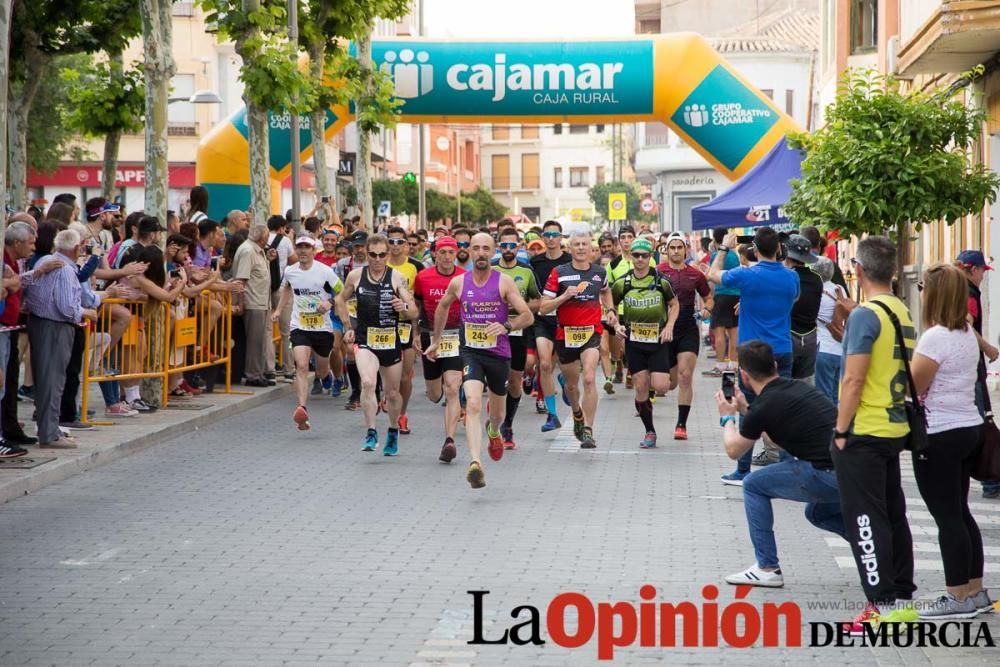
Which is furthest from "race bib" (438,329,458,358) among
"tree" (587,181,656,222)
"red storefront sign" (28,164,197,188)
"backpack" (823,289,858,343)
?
"tree" (587,181,656,222)

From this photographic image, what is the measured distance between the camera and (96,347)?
1484 cm

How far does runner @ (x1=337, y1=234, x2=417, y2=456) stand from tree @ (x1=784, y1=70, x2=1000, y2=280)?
6.84 m

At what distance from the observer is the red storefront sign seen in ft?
176

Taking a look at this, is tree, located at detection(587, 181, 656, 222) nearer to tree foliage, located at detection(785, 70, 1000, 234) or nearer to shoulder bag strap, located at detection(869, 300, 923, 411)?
tree foliage, located at detection(785, 70, 1000, 234)

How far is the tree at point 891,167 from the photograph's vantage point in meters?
18.3

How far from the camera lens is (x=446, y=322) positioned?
541 inches

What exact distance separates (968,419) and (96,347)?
31.2ft

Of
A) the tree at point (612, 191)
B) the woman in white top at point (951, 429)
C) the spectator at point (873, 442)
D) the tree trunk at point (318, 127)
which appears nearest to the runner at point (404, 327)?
the woman in white top at point (951, 429)

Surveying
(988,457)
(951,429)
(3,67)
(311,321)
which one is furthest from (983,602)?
(311,321)

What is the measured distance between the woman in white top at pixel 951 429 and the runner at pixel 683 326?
24.1 ft

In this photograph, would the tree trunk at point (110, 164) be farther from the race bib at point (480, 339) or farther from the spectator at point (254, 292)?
the race bib at point (480, 339)

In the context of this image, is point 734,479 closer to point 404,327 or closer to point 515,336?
point 404,327

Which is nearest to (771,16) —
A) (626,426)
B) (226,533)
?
(626,426)

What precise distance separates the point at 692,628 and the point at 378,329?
719 cm
